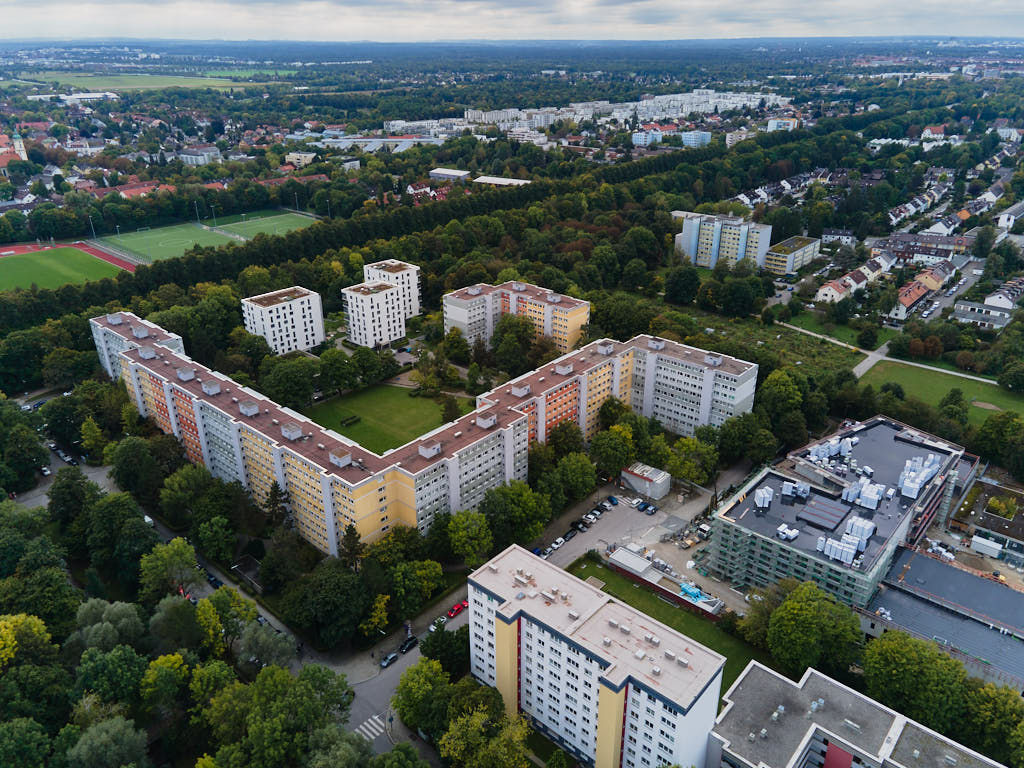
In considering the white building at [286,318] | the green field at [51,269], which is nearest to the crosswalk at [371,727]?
the white building at [286,318]

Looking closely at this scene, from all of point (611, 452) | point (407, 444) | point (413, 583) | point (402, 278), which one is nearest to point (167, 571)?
point (413, 583)

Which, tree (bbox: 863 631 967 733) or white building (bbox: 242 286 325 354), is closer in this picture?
tree (bbox: 863 631 967 733)

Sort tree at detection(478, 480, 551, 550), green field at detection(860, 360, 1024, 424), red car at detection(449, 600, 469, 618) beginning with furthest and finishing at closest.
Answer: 1. green field at detection(860, 360, 1024, 424)
2. tree at detection(478, 480, 551, 550)
3. red car at detection(449, 600, 469, 618)

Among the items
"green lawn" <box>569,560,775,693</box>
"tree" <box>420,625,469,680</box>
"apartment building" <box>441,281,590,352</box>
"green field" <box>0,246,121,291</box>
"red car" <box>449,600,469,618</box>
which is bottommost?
"green lawn" <box>569,560,775,693</box>

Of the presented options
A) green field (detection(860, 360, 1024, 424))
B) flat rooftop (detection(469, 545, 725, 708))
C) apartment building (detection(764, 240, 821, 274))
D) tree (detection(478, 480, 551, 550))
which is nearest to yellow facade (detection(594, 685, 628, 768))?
flat rooftop (detection(469, 545, 725, 708))

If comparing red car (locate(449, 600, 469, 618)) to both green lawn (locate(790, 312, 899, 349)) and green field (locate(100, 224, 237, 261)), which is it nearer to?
green lawn (locate(790, 312, 899, 349))

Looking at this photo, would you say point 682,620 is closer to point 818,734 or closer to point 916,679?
point 818,734
